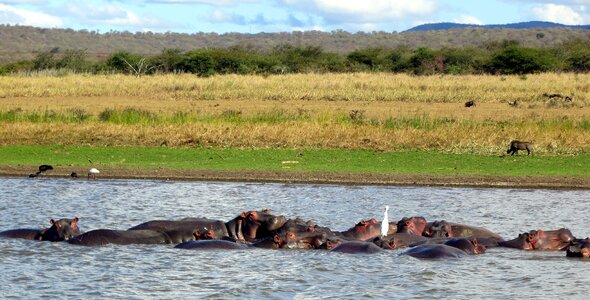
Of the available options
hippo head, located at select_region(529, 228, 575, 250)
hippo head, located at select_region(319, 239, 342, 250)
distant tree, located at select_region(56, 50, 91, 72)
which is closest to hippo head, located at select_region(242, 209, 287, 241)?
hippo head, located at select_region(319, 239, 342, 250)

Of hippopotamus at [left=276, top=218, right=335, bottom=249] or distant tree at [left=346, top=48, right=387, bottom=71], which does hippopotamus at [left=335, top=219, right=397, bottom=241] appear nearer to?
hippopotamus at [left=276, top=218, right=335, bottom=249]

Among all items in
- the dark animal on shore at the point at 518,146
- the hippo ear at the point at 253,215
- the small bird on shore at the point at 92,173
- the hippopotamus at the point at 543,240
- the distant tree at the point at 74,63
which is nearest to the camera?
the hippopotamus at the point at 543,240

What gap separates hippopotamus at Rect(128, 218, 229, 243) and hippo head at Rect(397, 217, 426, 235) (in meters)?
2.37

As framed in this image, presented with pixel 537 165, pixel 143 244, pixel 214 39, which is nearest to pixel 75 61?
pixel 537 165

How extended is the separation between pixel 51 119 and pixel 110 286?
17.1 meters

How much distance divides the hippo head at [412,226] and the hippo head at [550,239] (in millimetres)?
1489

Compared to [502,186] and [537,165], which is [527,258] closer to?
[502,186]

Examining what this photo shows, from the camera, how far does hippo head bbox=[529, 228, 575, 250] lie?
576 inches

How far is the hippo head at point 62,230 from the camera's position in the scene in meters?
14.9

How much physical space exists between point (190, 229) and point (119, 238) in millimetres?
959

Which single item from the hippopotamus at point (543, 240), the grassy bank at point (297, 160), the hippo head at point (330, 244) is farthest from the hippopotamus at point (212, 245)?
the grassy bank at point (297, 160)

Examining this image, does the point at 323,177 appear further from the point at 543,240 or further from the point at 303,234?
the point at 543,240

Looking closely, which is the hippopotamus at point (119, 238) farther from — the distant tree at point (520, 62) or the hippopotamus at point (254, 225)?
the distant tree at point (520, 62)

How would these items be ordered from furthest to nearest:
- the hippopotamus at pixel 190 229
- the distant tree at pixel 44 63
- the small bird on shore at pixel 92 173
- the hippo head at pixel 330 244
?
the distant tree at pixel 44 63 → the small bird on shore at pixel 92 173 → the hippopotamus at pixel 190 229 → the hippo head at pixel 330 244
